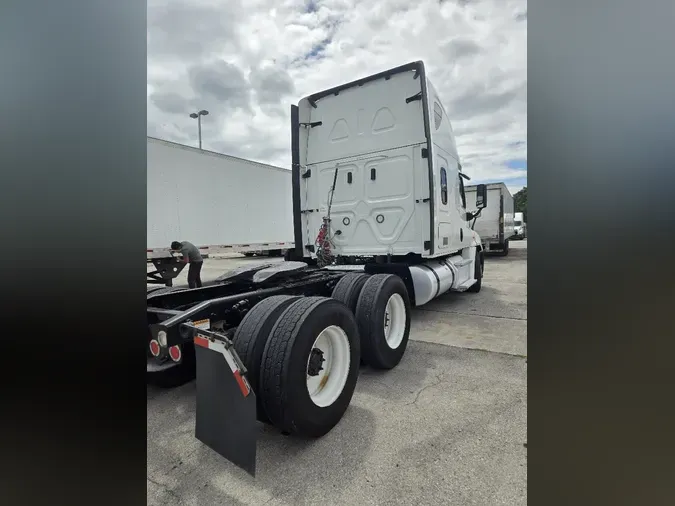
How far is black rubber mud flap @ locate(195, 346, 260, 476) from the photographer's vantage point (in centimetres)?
194

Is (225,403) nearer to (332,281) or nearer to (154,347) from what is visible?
(154,347)

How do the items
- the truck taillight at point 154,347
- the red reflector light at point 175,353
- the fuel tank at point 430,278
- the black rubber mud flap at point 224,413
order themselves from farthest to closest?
the fuel tank at point 430,278 → the red reflector light at point 175,353 → the truck taillight at point 154,347 → the black rubber mud flap at point 224,413

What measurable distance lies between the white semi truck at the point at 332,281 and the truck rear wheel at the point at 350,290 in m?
0.02

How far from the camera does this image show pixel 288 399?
7.29ft

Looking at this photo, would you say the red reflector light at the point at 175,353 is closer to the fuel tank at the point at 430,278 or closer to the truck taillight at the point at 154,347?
the truck taillight at the point at 154,347

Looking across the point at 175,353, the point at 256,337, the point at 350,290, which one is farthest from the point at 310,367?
the point at 350,290

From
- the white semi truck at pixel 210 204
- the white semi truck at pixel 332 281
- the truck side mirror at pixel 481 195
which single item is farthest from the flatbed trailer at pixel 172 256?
the truck side mirror at pixel 481 195

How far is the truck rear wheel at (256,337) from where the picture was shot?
231 centimetres

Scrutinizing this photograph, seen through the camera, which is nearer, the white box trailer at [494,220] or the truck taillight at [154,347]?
the truck taillight at [154,347]

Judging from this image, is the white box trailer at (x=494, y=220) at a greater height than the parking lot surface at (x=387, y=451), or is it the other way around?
the white box trailer at (x=494, y=220)

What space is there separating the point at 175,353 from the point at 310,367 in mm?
960
